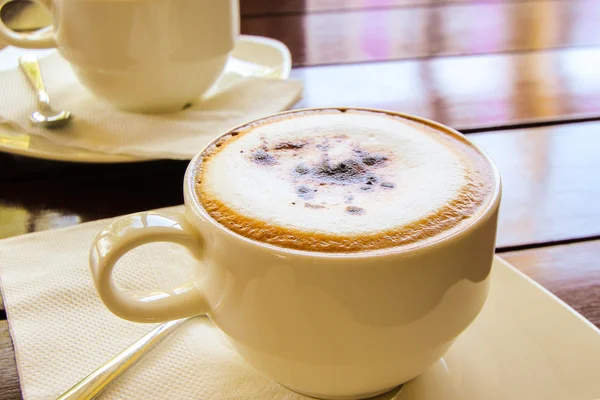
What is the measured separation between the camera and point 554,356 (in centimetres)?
40

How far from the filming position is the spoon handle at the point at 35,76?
739 millimetres

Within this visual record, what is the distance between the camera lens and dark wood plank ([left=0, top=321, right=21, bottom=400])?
39cm

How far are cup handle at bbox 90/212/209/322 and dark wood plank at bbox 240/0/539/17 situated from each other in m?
0.89

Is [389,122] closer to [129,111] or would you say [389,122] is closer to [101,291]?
[101,291]

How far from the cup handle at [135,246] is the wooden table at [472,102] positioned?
0.09m

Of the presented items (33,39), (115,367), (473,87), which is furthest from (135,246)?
(473,87)

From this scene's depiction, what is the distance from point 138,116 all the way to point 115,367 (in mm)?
382

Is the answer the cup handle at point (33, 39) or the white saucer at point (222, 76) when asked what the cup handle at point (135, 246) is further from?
the cup handle at point (33, 39)

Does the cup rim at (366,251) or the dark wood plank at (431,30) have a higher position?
the cup rim at (366,251)

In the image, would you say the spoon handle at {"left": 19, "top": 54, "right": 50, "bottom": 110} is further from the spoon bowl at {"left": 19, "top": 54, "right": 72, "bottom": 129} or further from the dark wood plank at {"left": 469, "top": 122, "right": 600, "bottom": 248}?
the dark wood plank at {"left": 469, "top": 122, "right": 600, "bottom": 248}

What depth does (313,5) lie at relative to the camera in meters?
1.26

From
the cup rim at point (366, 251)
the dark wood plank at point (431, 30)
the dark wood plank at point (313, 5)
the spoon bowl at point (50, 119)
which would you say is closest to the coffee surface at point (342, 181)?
the cup rim at point (366, 251)

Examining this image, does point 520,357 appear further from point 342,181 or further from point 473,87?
point 473,87

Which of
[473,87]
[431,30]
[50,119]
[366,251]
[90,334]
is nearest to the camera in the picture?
[366,251]
